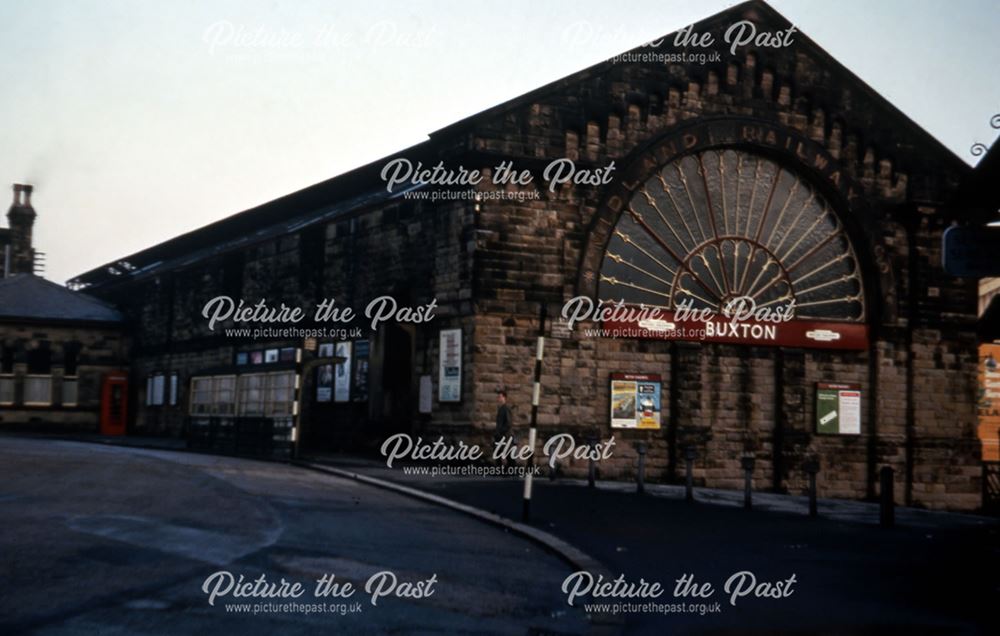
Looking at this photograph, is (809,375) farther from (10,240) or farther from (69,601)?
(10,240)

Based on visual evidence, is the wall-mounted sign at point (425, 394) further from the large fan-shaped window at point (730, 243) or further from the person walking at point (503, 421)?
the large fan-shaped window at point (730, 243)

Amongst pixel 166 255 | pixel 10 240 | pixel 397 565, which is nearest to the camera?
pixel 397 565

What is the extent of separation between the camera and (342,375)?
29.0 meters

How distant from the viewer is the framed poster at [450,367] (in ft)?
79.3

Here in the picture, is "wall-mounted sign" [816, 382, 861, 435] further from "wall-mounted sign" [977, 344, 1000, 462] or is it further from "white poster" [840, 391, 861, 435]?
"wall-mounted sign" [977, 344, 1000, 462]

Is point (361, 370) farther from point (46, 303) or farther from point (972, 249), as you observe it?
point (46, 303)

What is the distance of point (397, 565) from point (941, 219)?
76.5ft

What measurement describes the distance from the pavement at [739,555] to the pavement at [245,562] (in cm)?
25

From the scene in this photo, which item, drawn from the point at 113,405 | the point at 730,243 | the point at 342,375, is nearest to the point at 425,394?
the point at 342,375

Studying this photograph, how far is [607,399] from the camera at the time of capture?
24969 mm

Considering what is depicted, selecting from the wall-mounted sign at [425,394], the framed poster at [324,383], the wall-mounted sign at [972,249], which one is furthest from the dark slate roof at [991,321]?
the framed poster at [324,383]

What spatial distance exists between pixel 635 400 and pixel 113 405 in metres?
26.2

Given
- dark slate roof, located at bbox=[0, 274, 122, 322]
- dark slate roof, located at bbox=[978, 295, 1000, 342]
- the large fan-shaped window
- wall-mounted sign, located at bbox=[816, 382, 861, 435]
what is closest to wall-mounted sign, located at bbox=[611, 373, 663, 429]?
the large fan-shaped window

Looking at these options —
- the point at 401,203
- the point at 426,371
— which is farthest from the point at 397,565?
the point at 401,203
